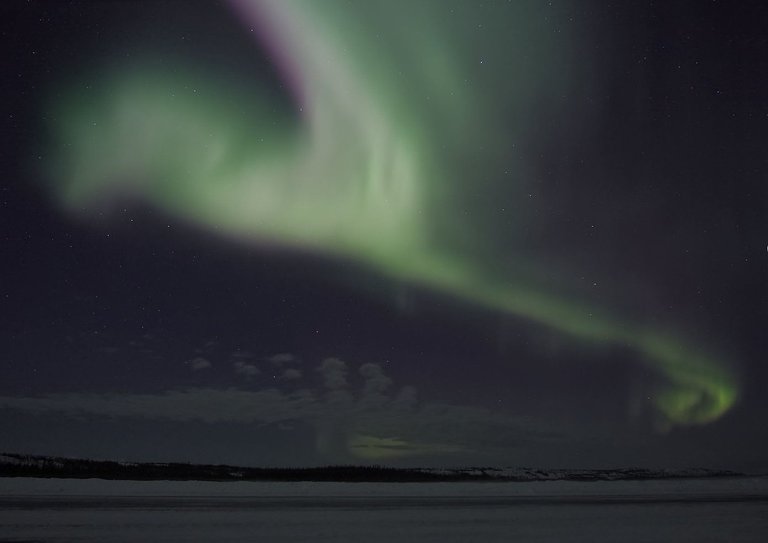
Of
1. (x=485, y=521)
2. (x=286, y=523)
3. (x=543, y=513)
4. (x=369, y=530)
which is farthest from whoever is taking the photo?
(x=543, y=513)

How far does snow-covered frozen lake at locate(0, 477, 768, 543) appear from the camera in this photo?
16.2m

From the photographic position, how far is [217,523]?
18.4m

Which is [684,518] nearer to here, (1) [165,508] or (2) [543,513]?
(2) [543,513]

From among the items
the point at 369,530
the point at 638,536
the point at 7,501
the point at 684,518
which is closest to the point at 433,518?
the point at 369,530

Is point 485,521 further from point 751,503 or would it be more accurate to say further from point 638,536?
point 751,503

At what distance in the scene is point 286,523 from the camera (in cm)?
1869

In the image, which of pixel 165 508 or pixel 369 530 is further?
pixel 165 508

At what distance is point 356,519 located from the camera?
20.2 meters

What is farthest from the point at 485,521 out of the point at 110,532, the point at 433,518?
the point at 110,532

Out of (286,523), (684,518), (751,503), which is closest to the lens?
(286,523)

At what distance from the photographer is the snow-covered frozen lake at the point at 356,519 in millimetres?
16203

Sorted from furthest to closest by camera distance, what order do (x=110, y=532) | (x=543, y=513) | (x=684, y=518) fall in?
(x=543, y=513), (x=684, y=518), (x=110, y=532)

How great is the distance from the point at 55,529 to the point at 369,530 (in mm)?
8446

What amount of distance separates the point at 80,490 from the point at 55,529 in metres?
16.7
